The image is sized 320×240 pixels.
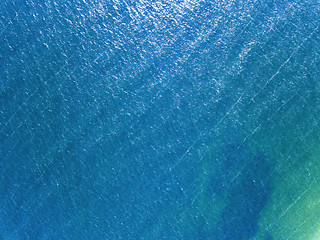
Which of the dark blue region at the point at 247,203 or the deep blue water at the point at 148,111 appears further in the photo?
the deep blue water at the point at 148,111

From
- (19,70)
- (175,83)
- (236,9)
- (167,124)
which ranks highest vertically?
(236,9)

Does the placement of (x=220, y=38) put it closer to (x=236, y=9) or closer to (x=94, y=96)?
(x=236, y=9)

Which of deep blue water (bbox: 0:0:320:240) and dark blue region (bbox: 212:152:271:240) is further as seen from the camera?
deep blue water (bbox: 0:0:320:240)

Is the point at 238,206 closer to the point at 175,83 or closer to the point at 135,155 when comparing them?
the point at 135,155

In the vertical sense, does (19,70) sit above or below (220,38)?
below

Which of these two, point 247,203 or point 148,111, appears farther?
point 148,111

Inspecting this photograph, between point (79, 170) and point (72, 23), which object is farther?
point (72, 23)

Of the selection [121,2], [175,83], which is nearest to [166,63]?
[175,83]
